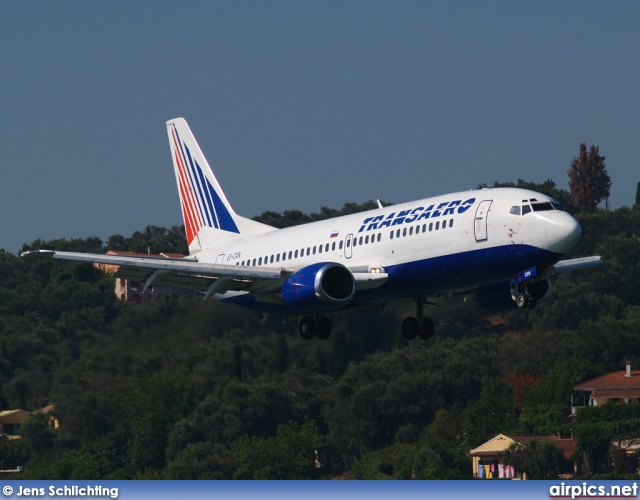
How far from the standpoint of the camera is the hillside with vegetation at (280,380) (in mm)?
66125

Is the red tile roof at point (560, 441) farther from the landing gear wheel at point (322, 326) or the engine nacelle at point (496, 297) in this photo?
the landing gear wheel at point (322, 326)

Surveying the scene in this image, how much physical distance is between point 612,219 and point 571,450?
212ft

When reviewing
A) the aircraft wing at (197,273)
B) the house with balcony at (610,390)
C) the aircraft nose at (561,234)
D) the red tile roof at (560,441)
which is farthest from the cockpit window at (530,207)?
the house with balcony at (610,390)

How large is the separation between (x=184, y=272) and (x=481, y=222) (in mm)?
11407

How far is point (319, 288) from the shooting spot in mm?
48812

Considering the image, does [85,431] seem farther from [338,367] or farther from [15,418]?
[338,367]

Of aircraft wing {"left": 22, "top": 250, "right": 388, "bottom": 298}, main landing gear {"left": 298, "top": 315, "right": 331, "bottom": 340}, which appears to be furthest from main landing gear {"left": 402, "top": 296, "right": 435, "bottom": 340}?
aircraft wing {"left": 22, "top": 250, "right": 388, "bottom": 298}

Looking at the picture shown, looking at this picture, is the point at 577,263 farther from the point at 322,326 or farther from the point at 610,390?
the point at 610,390

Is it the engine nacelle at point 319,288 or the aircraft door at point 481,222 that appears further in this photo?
the engine nacelle at point 319,288

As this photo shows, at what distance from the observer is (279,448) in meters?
A: 101

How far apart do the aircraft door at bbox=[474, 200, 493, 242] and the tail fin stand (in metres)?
13.1

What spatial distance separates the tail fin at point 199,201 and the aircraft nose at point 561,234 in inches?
604

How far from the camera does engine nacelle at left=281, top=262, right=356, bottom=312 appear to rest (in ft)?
161

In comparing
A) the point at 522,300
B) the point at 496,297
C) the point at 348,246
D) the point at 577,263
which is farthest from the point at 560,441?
the point at 522,300
